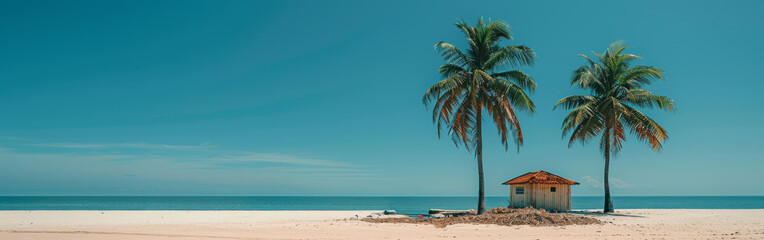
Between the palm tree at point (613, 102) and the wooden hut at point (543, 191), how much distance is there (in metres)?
2.48

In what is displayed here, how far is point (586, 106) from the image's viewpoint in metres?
26.6

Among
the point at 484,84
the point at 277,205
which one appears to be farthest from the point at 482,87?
the point at 277,205

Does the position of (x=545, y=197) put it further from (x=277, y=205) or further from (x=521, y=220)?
(x=277, y=205)

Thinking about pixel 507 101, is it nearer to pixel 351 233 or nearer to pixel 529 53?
pixel 529 53

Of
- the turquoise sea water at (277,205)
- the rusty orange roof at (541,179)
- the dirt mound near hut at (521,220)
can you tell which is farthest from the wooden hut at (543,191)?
the turquoise sea water at (277,205)

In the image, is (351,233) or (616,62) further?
(616,62)

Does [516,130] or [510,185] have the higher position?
[516,130]

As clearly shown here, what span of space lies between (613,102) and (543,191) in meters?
5.57

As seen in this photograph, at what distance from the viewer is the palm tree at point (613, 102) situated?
87.1ft

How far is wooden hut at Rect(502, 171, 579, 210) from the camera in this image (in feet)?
87.5

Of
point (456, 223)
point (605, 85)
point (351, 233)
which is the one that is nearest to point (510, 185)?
point (605, 85)

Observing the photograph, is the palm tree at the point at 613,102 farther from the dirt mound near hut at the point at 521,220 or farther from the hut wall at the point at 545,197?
the dirt mound near hut at the point at 521,220

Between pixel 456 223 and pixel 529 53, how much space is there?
9.27 metres

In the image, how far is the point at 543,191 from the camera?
2673 centimetres
